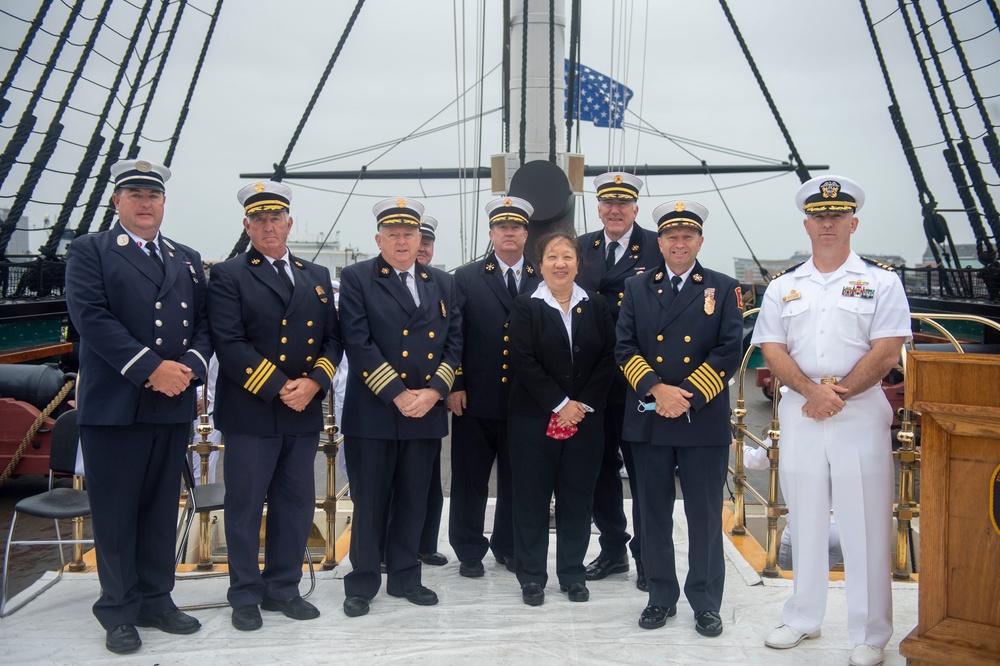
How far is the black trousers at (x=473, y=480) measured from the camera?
441 cm

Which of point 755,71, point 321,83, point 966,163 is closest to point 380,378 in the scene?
point 321,83

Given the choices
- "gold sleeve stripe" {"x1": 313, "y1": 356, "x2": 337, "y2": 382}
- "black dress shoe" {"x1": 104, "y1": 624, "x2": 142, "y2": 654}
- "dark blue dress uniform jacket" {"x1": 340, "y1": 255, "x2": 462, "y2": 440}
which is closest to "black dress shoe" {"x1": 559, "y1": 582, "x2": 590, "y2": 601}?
"dark blue dress uniform jacket" {"x1": 340, "y1": 255, "x2": 462, "y2": 440}

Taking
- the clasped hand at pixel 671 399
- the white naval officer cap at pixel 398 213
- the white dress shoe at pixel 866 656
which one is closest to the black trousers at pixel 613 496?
the clasped hand at pixel 671 399

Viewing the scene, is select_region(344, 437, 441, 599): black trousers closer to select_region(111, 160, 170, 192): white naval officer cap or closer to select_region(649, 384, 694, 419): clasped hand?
select_region(649, 384, 694, 419): clasped hand

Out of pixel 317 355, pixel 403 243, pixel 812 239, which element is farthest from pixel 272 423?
pixel 812 239

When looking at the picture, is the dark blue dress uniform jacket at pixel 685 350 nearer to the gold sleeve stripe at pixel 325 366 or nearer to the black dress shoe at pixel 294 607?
the gold sleeve stripe at pixel 325 366

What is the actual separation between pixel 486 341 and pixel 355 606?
1.41 metres

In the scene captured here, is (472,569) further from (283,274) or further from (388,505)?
(283,274)

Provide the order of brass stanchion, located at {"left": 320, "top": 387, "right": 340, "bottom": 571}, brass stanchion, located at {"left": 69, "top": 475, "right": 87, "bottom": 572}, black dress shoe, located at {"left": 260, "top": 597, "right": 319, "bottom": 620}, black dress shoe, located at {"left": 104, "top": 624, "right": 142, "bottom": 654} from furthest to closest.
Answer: brass stanchion, located at {"left": 320, "top": 387, "right": 340, "bottom": 571}
brass stanchion, located at {"left": 69, "top": 475, "right": 87, "bottom": 572}
black dress shoe, located at {"left": 260, "top": 597, "right": 319, "bottom": 620}
black dress shoe, located at {"left": 104, "top": 624, "right": 142, "bottom": 654}

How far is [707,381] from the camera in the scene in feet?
11.8

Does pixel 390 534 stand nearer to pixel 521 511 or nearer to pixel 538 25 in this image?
pixel 521 511

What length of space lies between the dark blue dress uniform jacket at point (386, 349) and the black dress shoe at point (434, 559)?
89 cm

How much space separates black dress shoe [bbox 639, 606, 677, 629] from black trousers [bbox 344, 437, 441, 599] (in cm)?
106

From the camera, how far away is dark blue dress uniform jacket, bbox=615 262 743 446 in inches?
143
